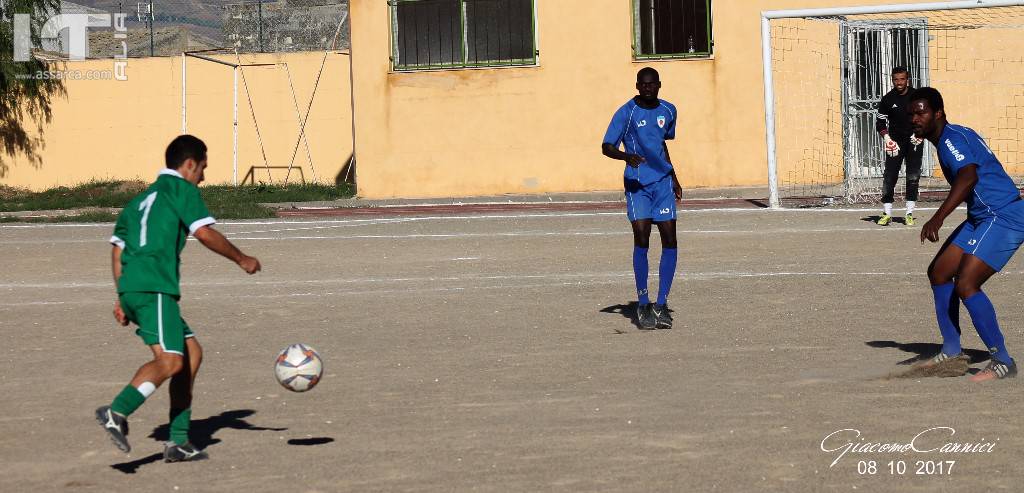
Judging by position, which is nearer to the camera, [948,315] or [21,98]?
[948,315]

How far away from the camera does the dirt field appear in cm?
704

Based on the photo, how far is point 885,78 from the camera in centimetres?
2453

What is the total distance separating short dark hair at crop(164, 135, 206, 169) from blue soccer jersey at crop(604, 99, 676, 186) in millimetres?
4626

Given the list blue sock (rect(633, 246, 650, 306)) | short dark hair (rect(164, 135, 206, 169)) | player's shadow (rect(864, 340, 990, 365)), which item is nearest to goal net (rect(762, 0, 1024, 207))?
blue sock (rect(633, 246, 650, 306))

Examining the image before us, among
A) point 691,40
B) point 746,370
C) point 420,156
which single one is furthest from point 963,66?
point 746,370

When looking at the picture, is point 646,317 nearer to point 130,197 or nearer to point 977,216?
point 977,216

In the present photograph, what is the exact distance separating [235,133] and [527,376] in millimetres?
21028

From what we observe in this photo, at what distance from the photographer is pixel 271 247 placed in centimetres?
1798

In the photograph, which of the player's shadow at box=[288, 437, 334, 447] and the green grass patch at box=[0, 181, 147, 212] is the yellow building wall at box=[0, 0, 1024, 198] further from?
the player's shadow at box=[288, 437, 334, 447]

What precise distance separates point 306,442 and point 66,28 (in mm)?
27939

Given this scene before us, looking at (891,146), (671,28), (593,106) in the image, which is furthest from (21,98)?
(891,146)

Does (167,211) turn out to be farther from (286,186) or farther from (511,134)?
(286,186)

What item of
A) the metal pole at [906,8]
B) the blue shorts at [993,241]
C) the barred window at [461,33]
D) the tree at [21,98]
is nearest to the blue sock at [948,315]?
the blue shorts at [993,241]

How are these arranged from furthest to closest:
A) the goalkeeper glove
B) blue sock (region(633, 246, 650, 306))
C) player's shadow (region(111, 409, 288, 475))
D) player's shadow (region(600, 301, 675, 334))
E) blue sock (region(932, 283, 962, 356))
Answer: the goalkeeper glove
player's shadow (region(600, 301, 675, 334))
blue sock (region(633, 246, 650, 306))
blue sock (region(932, 283, 962, 356))
player's shadow (region(111, 409, 288, 475))
